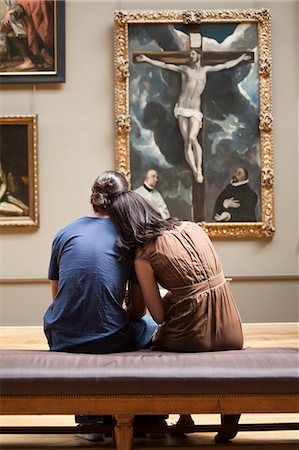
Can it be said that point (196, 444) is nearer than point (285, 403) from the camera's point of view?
No

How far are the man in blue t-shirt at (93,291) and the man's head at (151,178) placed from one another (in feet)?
24.1

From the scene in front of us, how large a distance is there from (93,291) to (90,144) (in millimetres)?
7913

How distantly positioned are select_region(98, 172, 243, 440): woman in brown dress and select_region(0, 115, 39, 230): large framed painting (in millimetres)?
7624

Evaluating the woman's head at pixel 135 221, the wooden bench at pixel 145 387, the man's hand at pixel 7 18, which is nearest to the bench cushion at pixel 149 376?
the wooden bench at pixel 145 387

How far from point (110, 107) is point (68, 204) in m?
1.81

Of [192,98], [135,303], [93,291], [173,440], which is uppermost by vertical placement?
[192,98]

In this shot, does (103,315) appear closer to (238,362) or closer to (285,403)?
(238,362)

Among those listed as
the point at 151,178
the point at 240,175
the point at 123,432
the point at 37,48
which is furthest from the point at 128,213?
the point at 37,48

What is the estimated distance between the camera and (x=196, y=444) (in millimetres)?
4406

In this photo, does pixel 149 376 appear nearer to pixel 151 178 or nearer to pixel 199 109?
pixel 151 178

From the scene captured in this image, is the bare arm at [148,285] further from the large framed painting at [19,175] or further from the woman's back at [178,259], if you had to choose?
the large framed painting at [19,175]

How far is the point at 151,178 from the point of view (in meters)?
11.9

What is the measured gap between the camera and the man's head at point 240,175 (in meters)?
11.9

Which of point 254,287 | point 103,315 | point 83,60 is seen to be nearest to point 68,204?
point 83,60
